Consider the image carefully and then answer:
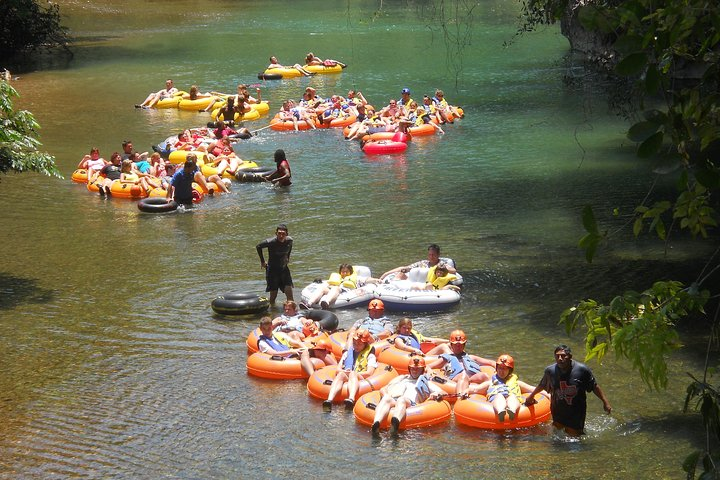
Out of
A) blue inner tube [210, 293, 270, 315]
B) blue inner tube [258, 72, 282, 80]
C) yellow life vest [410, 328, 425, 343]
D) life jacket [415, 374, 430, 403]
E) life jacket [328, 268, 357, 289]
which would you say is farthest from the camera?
blue inner tube [258, 72, 282, 80]

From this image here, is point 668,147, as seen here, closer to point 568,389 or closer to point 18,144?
point 568,389

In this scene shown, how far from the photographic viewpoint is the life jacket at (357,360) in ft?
40.9

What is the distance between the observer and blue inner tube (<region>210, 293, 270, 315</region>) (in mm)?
14805

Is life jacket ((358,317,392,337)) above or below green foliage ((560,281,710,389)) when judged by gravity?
below

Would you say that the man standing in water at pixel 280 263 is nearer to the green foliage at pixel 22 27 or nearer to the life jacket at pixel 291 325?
the life jacket at pixel 291 325

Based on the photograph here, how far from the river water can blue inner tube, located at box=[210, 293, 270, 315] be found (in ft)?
0.63

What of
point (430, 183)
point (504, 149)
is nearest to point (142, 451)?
point (430, 183)

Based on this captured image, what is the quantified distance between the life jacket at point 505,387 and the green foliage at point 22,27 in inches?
1391

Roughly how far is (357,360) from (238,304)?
292 centimetres

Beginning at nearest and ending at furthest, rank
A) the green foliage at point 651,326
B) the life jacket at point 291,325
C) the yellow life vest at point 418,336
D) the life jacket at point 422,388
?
1. the green foliage at point 651,326
2. the life jacket at point 422,388
3. the yellow life vest at point 418,336
4. the life jacket at point 291,325

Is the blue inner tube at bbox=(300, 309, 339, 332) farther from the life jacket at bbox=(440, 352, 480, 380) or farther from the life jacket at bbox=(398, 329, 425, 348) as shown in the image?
the life jacket at bbox=(440, 352, 480, 380)

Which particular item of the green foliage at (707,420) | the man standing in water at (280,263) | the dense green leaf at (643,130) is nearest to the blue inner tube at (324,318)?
the man standing in water at (280,263)

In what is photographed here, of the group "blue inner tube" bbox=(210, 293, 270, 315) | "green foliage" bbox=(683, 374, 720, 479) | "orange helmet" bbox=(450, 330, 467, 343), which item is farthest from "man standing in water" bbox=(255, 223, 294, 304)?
"green foliage" bbox=(683, 374, 720, 479)

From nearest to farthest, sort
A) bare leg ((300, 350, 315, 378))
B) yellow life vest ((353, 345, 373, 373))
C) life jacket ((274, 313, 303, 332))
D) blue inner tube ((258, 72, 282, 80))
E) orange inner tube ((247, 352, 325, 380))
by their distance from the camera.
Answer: yellow life vest ((353, 345, 373, 373))
bare leg ((300, 350, 315, 378))
orange inner tube ((247, 352, 325, 380))
life jacket ((274, 313, 303, 332))
blue inner tube ((258, 72, 282, 80))
